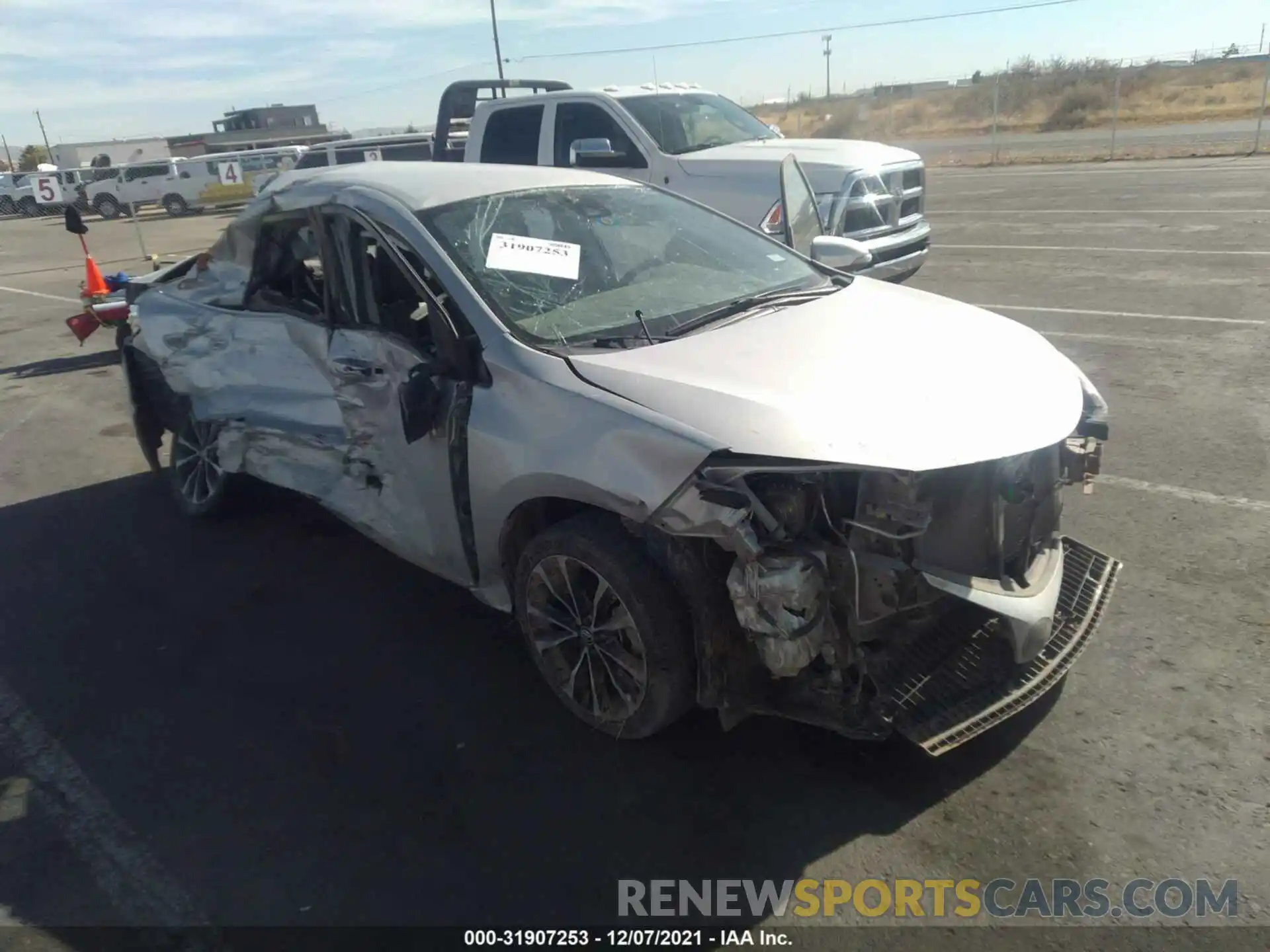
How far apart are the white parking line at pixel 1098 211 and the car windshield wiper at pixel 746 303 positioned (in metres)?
11.8

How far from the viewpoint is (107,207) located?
33.7m

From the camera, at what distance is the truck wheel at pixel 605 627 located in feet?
9.93

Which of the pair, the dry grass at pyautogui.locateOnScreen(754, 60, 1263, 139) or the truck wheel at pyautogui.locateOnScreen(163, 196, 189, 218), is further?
the dry grass at pyautogui.locateOnScreen(754, 60, 1263, 139)

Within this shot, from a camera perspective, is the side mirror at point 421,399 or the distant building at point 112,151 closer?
the side mirror at point 421,399

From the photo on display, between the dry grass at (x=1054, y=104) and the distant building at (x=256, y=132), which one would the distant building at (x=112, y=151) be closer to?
the distant building at (x=256, y=132)

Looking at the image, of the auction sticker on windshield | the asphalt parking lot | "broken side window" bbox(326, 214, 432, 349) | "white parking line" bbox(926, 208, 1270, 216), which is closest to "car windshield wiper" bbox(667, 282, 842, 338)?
the auction sticker on windshield

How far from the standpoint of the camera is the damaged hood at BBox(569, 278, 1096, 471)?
2754mm

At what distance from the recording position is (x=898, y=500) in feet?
8.86

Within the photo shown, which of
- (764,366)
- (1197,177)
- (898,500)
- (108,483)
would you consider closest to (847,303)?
(764,366)

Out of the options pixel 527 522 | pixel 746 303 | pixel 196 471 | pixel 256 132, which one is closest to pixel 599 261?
pixel 746 303

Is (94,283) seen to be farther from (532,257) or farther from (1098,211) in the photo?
(1098,211)

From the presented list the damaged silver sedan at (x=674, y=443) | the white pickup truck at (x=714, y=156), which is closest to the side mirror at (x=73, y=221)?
the damaged silver sedan at (x=674, y=443)

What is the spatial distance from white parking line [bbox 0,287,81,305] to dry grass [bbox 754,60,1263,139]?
29.6m

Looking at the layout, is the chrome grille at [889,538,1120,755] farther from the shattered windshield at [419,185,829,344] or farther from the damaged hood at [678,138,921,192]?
the damaged hood at [678,138,921,192]
